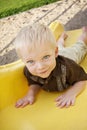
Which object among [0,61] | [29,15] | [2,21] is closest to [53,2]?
[29,15]

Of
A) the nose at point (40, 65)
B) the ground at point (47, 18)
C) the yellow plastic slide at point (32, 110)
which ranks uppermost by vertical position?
the nose at point (40, 65)

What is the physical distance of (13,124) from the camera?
4.03 ft

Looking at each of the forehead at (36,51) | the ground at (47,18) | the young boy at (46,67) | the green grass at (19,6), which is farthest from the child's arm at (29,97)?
the green grass at (19,6)

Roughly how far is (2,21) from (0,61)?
68 centimetres

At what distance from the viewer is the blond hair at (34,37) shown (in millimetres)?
1124

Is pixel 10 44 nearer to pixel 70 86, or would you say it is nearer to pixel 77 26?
pixel 77 26

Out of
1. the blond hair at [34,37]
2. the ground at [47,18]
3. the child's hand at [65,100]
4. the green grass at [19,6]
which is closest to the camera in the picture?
the blond hair at [34,37]

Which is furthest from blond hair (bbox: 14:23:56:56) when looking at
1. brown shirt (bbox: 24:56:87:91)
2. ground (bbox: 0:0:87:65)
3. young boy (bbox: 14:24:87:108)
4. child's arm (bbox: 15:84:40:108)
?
ground (bbox: 0:0:87:65)

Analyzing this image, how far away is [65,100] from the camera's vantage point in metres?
1.23

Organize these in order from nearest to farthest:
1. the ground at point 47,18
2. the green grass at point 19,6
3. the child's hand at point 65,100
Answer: the child's hand at point 65,100 → the ground at point 47,18 → the green grass at point 19,6

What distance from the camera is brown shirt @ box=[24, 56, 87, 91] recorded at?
124 centimetres

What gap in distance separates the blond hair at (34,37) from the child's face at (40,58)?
0.06 feet

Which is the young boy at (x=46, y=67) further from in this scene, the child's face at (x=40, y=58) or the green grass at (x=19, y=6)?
the green grass at (x=19, y=6)

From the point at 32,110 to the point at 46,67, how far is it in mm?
197
